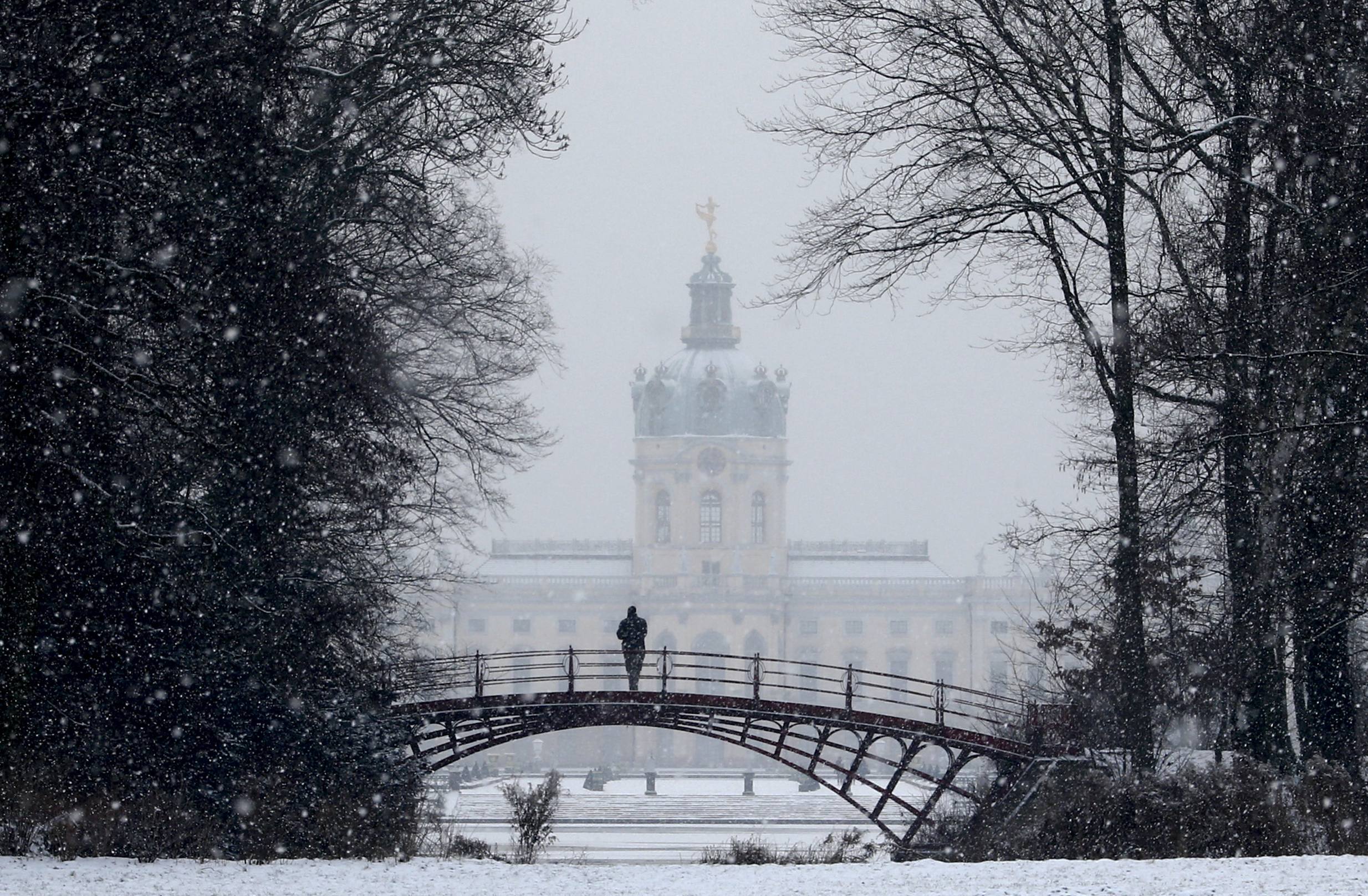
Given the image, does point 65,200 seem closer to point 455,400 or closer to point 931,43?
point 931,43

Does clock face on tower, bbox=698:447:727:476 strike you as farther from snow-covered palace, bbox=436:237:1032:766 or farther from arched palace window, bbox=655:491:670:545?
arched palace window, bbox=655:491:670:545

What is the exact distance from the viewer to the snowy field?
1116 cm

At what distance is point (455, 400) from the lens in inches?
863

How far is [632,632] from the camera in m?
23.9

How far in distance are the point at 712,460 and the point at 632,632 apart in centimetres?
7635

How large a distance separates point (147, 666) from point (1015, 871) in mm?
6801

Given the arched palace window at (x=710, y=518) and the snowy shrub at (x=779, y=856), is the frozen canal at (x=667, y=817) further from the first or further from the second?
the arched palace window at (x=710, y=518)

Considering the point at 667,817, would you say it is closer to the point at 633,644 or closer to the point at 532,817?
the point at 633,644

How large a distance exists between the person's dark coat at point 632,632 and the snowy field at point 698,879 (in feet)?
34.1

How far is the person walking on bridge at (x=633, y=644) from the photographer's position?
22.8 meters

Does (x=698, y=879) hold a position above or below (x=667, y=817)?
above

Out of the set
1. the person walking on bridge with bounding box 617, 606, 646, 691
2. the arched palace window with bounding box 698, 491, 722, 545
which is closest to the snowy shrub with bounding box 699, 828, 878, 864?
the person walking on bridge with bounding box 617, 606, 646, 691

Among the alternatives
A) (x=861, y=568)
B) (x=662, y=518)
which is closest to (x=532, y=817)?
(x=662, y=518)

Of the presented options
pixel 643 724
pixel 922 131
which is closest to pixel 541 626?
pixel 643 724
